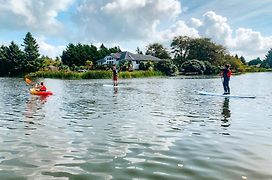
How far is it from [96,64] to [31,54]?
21408mm

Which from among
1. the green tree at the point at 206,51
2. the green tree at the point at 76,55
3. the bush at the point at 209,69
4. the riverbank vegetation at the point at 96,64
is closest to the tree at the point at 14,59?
the riverbank vegetation at the point at 96,64

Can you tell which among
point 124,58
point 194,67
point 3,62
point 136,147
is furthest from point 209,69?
point 136,147

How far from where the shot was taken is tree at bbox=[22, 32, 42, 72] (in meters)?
94.1

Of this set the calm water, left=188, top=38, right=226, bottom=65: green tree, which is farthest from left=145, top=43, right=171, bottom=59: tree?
the calm water

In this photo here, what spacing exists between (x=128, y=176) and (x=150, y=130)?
5212mm

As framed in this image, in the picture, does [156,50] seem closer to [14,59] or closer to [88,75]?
[14,59]

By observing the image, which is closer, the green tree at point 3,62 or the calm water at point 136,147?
the calm water at point 136,147

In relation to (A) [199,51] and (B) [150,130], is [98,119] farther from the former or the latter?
(A) [199,51]

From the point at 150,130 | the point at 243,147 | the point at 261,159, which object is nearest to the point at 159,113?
the point at 150,130

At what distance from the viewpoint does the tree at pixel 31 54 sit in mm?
94125

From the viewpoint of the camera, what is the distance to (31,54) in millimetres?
95812

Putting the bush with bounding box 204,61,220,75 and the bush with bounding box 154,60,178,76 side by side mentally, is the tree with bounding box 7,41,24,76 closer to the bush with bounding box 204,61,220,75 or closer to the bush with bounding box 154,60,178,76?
the bush with bounding box 154,60,178,76

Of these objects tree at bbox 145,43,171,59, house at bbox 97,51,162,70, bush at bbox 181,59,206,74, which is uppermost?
tree at bbox 145,43,171,59

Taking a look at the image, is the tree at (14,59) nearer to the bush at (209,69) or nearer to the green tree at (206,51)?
the bush at (209,69)
